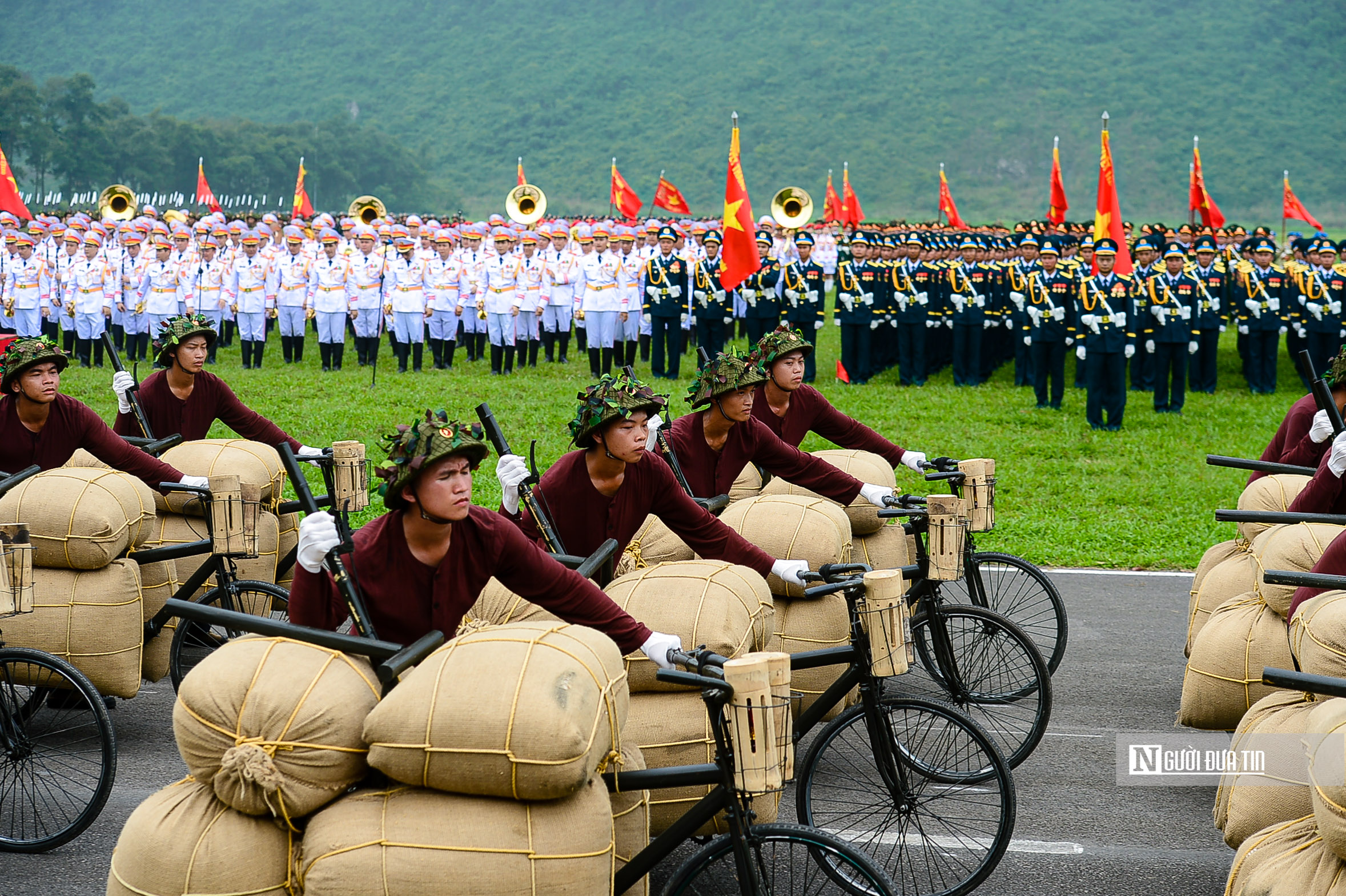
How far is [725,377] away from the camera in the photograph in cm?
754

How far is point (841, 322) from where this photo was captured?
835 inches

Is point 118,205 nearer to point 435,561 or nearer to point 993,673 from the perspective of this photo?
point 993,673

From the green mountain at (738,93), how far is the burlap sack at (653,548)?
58.3 meters

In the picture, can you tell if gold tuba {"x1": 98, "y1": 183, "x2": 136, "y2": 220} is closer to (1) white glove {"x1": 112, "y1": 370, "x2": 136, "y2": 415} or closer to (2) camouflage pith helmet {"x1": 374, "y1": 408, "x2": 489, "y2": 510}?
(1) white glove {"x1": 112, "y1": 370, "x2": 136, "y2": 415}

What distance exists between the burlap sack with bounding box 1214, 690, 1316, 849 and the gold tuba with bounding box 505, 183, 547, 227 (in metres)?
24.6

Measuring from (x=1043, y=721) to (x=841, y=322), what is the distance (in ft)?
49.5

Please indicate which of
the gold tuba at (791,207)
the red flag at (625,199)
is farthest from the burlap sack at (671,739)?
the red flag at (625,199)

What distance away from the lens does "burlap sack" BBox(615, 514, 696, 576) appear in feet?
21.8

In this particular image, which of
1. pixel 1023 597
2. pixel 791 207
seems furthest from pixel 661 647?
pixel 791 207

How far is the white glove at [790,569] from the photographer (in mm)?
5922

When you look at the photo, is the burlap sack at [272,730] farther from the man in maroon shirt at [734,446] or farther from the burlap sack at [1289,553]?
the burlap sack at [1289,553]

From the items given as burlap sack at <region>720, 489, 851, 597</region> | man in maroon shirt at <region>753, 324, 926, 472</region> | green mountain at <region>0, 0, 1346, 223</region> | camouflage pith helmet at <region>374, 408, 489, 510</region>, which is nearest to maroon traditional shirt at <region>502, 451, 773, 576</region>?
burlap sack at <region>720, 489, 851, 597</region>

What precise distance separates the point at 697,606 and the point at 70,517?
3338 millimetres

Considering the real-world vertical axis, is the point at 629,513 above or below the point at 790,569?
above
